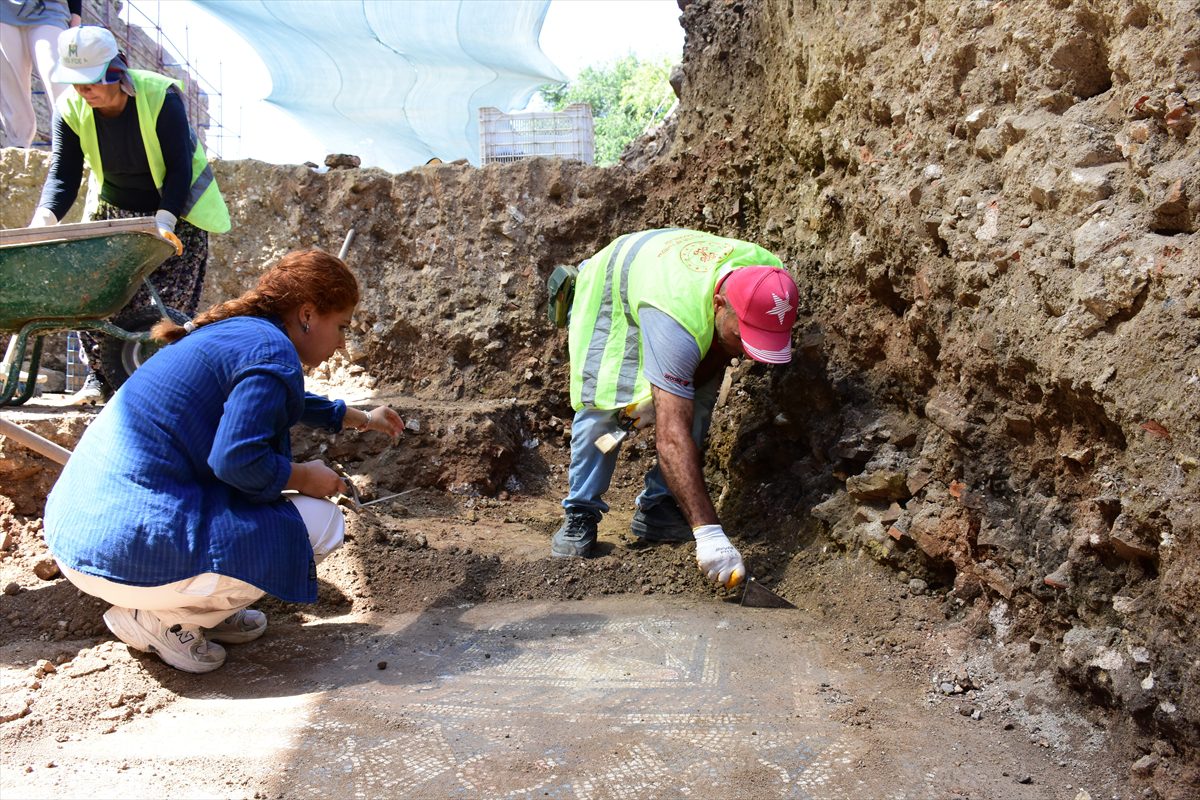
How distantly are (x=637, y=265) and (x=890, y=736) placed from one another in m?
1.65

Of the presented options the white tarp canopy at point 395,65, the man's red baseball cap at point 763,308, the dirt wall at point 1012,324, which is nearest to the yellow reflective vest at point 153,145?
the man's red baseball cap at point 763,308

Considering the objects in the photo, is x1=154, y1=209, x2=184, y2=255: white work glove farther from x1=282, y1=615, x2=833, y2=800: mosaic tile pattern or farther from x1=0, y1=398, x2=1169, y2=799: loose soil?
x1=282, y1=615, x2=833, y2=800: mosaic tile pattern

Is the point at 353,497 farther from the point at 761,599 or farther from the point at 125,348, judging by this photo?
the point at 761,599

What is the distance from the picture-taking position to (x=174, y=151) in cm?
330

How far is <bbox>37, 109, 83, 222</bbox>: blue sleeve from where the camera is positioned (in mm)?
3354

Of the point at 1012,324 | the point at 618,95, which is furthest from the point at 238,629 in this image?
the point at 618,95

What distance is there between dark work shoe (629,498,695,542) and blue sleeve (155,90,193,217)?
2.02 metres

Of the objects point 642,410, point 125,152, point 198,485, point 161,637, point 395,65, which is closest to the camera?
point 198,485

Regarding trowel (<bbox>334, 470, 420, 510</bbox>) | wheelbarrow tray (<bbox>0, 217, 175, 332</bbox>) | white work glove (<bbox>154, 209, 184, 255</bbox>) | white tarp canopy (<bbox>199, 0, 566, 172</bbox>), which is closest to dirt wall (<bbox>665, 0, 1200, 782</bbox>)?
trowel (<bbox>334, 470, 420, 510</bbox>)

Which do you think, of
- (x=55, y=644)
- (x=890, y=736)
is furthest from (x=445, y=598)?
(x=890, y=736)

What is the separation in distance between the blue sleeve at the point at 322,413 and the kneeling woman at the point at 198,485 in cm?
33

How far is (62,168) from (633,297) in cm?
218

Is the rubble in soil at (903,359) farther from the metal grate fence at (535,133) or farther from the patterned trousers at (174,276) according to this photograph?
the metal grate fence at (535,133)

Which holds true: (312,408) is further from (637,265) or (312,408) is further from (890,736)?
(890,736)
